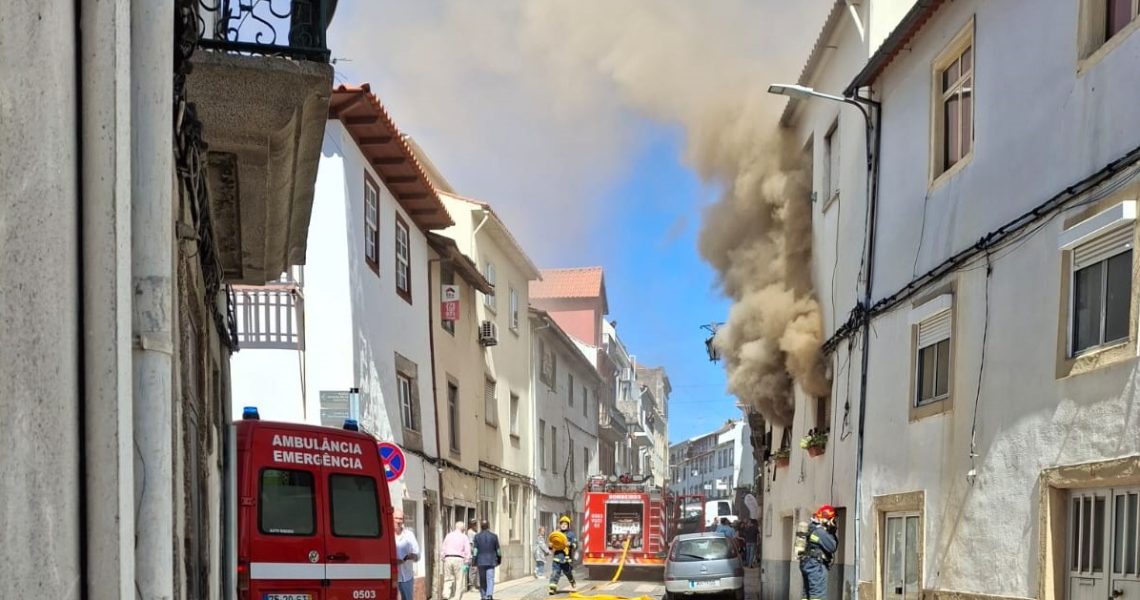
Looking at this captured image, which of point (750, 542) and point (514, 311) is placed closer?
point (514, 311)

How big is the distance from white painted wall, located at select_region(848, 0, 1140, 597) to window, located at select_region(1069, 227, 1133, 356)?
231 millimetres

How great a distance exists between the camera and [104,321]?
3602mm

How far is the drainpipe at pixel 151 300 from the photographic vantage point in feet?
13.1

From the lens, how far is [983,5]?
10867 mm

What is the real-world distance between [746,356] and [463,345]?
27.4 feet

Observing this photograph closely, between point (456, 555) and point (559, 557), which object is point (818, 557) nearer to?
point (456, 555)

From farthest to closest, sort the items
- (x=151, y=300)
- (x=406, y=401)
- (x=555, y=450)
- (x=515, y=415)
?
(x=555, y=450), (x=515, y=415), (x=406, y=401), (x=151, y=300)

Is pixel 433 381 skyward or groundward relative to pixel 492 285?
groundward

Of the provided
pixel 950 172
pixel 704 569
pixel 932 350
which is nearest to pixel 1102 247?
pixel 950 172

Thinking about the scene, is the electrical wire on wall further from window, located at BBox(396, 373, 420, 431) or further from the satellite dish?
the satellite dish

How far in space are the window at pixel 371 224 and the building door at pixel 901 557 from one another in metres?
9.48

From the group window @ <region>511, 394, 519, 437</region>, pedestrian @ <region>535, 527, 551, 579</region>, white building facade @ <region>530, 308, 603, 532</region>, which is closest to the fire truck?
pedestrian @ <region>535, 527, 551, 579</region>

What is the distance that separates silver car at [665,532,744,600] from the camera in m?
21.3

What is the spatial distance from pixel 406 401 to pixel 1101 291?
1494 cm
